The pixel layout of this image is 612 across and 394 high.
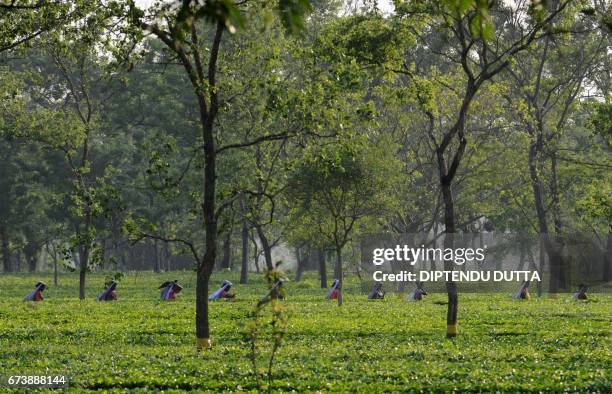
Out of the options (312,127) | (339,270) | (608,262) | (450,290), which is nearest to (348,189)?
(339,270)

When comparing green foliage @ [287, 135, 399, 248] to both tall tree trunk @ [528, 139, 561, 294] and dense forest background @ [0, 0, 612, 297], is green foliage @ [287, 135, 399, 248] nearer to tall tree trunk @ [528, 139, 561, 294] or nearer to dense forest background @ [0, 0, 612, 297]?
dense forest background @ [0, 0, 612, 297]

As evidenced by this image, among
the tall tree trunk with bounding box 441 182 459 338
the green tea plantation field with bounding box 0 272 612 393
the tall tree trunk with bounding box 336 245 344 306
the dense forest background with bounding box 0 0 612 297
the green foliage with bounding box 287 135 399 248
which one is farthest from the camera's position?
the green foliage with bounding box 287 135 399 248

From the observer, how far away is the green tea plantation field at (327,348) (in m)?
18.5

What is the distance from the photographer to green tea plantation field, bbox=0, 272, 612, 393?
18516 millimetres

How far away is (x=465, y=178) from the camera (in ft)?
221

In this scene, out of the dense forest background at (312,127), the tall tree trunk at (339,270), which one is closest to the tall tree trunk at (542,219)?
the dense forest background at (312,127)

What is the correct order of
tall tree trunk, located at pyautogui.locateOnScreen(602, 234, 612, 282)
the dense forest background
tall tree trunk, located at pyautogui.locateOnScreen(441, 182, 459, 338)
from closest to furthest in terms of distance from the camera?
the dense forest background < tall tree trunk, located at pyautogui.locateOnScreen(441, 182, 459, 338) < tall tree trunk, located at pyautogui.locateOnScreen(602, 234, 612, 282)

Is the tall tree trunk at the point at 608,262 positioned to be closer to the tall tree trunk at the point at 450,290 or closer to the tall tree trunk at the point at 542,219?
the tall tree trunk at the point at 542,219

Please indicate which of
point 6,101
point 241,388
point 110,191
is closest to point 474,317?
point 110,191

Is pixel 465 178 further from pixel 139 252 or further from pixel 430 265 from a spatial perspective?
pixel 139 252

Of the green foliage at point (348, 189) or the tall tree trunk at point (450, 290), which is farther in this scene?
the green foliage at point (348, 189)

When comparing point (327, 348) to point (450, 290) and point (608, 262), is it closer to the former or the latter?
point (450, 290)

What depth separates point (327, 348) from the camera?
24.7 metres

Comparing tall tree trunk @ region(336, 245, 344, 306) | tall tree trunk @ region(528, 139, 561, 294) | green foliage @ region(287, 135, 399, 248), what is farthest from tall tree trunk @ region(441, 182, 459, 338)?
tall tree trunk @ region(528, 139, 561, 294)
